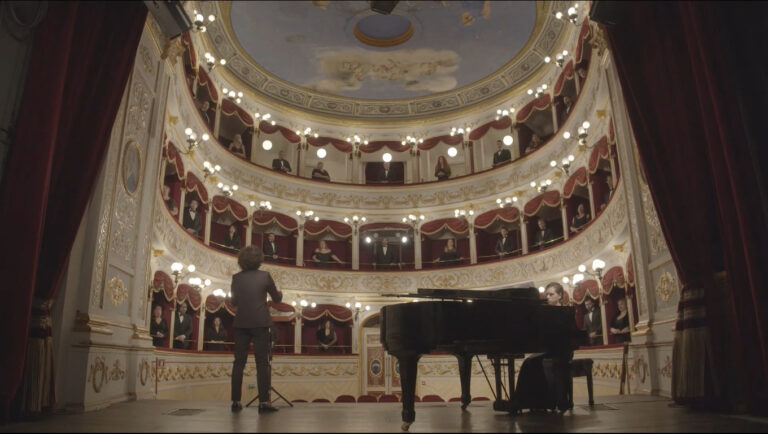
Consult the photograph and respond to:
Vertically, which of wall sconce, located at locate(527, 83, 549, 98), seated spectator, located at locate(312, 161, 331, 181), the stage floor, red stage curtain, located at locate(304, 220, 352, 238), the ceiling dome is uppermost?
the ceiling dome

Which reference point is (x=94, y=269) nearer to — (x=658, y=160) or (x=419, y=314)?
(x=419, y=314)

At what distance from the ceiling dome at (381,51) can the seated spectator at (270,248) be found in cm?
479

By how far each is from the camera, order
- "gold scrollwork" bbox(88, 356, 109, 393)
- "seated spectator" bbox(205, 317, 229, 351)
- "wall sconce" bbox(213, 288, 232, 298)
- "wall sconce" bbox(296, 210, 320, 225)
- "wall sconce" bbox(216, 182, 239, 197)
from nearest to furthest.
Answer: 1. "gold scrollwork" bbox(88, 356, 109, 393)
2. "seated spectator" bbox(205, 317, 229, 351)
3. "wall sconce" bbox(213, 288, 232, 298)
4. "wall sconce" bbox(216, 182, 239, 197)
5. "wall sconce" bbox(296, 210, 320, 225)

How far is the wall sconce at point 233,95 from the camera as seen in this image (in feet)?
51.5

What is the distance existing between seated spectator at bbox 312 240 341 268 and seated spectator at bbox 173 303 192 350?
510 centimetres

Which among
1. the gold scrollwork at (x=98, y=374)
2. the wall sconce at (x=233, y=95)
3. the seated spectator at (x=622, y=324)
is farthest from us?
the wall sconce at (x=233, y=95)

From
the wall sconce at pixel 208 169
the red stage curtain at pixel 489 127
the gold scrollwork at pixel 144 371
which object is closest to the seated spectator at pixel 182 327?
the wall sconce at pixel 208 169

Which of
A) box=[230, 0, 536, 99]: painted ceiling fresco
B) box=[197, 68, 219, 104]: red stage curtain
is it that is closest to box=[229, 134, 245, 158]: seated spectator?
box=[197, 68, 219, 104]: red stage curtain

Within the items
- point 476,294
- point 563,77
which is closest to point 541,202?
point 563,77

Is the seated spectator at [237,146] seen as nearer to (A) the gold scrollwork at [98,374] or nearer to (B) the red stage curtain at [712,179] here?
(A) the gold scrollwork at [98,374]

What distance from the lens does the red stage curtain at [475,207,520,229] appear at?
16125mm

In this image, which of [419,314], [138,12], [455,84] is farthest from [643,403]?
[455,84]

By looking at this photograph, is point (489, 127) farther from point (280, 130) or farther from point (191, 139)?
point (191, 139)

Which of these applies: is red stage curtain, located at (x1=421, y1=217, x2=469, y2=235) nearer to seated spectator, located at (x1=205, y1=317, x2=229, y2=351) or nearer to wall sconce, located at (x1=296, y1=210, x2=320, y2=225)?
wall sconce, located at (x1=296, y1=210, x2=320, y2=225)
